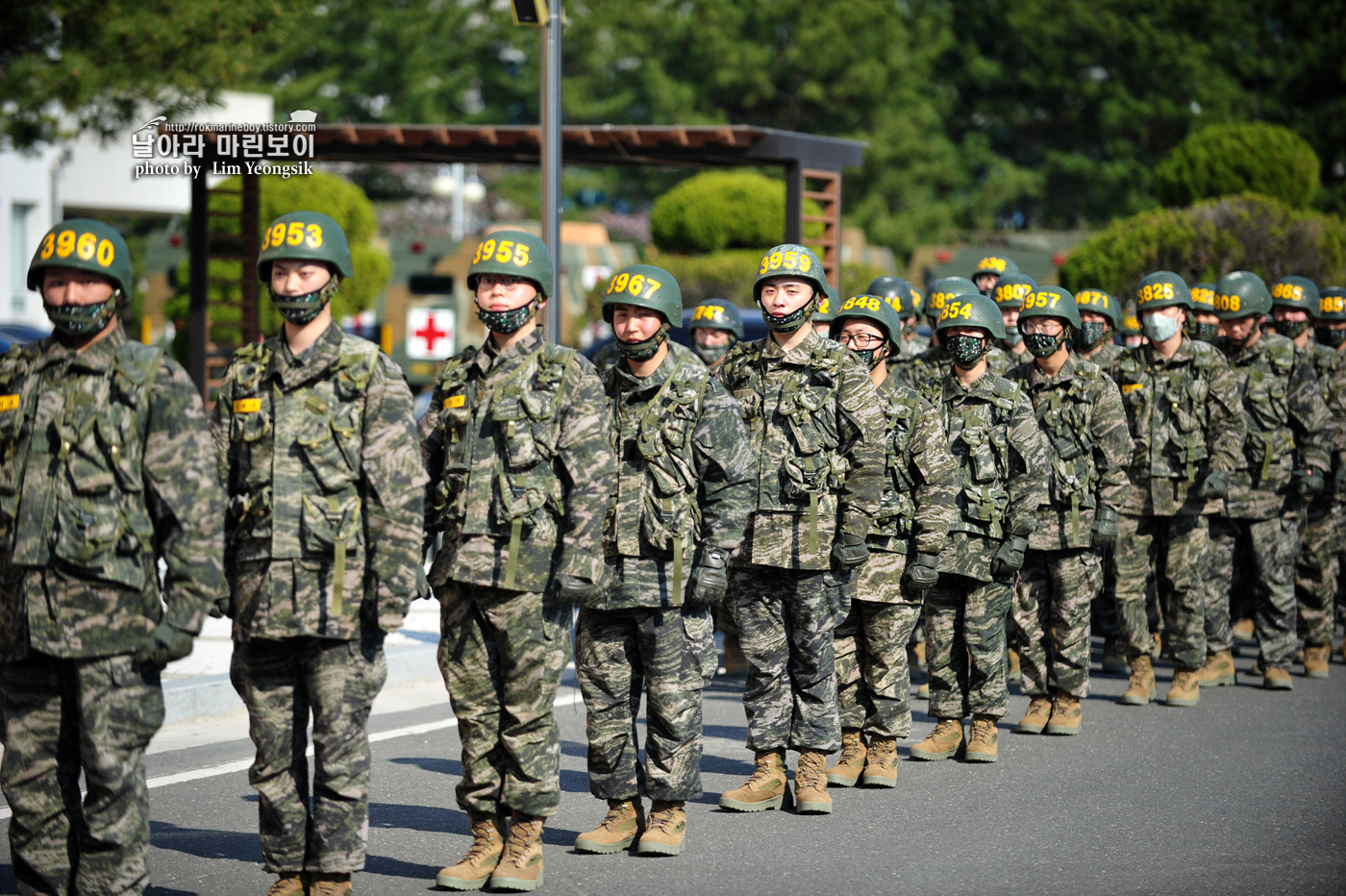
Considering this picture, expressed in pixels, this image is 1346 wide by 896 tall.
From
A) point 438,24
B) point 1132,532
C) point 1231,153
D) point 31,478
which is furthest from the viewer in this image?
point 438,24

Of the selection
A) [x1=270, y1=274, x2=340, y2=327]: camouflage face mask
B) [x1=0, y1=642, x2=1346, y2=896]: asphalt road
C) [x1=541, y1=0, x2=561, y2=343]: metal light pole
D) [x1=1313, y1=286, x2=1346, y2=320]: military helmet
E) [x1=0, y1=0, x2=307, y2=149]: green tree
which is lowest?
[x1=0, y1=642, x2=1346, y2=896]: asphalt road

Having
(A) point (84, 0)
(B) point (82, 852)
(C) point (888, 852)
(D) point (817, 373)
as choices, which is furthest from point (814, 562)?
(A) point (84, 0)

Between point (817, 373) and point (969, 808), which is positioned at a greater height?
point (817, 373)

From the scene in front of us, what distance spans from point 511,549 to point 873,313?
2939 millimetres

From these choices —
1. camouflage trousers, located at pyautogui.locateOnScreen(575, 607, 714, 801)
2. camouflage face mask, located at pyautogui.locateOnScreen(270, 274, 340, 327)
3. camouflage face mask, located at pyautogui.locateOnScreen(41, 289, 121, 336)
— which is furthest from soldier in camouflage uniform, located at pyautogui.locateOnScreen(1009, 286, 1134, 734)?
camouflage face mask, located at pyautogui.locateOnScreen(41, 289, 121, 336)

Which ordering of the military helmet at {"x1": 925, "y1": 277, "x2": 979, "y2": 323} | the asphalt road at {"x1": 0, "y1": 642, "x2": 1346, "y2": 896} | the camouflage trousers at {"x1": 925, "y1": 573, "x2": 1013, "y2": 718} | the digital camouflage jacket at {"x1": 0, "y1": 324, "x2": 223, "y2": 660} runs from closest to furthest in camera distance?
the digital camouflage jacket at {"x1": 0, "y1": 324, "x2": 223, "y2": 660} → the asphalt road at {"x1": 0, "y1": 642, "x2": 1346, "y2": 896} → the camouflage trousers at {"x1": 925, "y1": 573, "x2": 1013, "y2": 718} → the military helmet at {"x1": 925, "y1": 277, "x2": 979, "y2": 323}

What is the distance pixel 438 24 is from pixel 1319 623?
53.4 m

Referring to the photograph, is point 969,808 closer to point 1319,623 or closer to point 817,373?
point 817,373

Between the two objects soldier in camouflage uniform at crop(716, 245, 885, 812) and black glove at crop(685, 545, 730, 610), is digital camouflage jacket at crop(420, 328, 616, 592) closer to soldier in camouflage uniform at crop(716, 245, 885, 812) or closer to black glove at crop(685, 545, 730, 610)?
black glove at crop(685, 545, 730, 610)

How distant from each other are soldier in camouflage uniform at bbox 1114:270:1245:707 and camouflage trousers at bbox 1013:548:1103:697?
38.1 inches

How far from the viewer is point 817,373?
24.6 feet

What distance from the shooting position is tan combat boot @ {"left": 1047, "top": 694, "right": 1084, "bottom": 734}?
30.2 ft

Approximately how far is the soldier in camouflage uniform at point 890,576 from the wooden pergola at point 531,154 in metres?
6.31

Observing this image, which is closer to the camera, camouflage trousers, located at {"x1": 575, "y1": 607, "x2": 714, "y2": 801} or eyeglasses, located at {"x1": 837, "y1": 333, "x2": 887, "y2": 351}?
camouflage trousers, located at {"x1": 575, "y1": 607, "x2": 714, "y2": 801}
